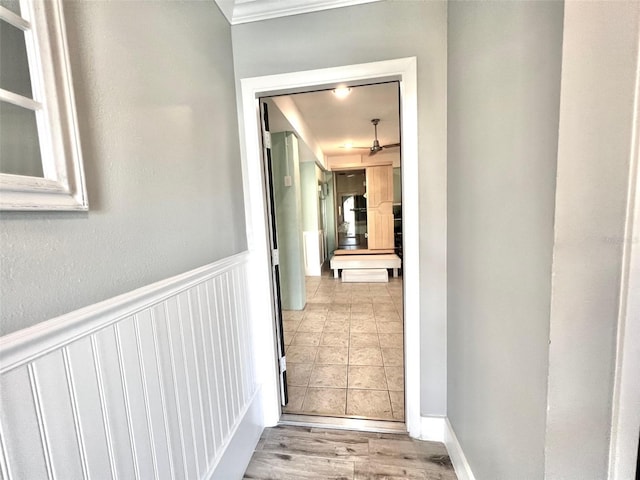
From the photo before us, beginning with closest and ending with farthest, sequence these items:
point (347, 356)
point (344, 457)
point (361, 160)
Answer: point (344, 457)
point (347, 356)
point (361, 160)

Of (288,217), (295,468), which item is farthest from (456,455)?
(288,217)

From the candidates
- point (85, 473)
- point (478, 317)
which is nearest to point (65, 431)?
point (85, 473)

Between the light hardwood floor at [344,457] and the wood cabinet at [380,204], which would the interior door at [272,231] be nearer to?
the light hardwood floor at [344,457]

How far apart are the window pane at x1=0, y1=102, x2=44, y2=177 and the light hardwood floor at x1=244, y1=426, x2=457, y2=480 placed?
1.65 metres

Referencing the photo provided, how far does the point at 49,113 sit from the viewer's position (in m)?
0.61

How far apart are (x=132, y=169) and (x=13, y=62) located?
332 millimetres

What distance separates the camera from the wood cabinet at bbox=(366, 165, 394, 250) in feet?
20.1

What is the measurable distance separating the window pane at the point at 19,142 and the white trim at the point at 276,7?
1259 millimetres

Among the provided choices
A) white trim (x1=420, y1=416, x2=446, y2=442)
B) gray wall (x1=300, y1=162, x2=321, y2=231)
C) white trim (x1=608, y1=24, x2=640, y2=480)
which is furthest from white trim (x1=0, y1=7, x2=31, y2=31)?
gray wall (x1=300, y1=162, x2=321, y2=231)

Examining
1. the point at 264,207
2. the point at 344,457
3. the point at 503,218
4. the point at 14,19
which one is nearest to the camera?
the point at 14,19

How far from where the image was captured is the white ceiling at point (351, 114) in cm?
290

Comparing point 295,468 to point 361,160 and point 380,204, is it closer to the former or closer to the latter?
point 380,204

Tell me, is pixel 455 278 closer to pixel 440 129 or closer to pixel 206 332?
pixel 440 129

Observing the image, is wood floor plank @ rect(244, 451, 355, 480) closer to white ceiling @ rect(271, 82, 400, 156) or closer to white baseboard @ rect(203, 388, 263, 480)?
white baseboard @ rect(203, 388, 263, 480)
